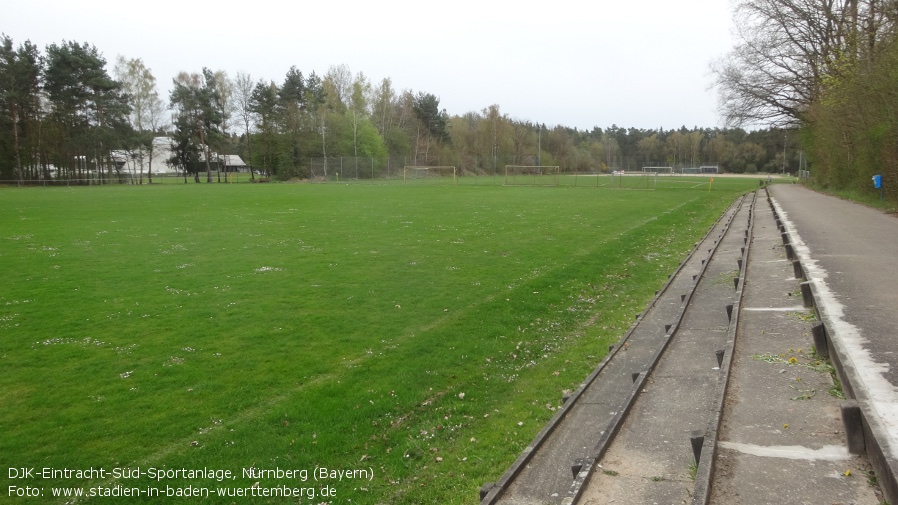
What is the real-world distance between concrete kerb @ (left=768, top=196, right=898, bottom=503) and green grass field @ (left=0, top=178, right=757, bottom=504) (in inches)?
103

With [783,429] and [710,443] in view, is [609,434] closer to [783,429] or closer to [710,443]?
[710,443]

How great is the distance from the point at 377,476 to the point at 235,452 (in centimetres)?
132

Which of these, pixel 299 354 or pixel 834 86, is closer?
pixel 299 354

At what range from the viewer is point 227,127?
73500 millimetres

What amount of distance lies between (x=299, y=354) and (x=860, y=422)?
19.8 feet

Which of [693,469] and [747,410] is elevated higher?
[747,410]

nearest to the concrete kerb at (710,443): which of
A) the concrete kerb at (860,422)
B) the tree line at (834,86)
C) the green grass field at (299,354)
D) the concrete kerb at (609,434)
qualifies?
→ the concrete kerb at (609,434)

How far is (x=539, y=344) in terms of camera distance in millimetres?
8781

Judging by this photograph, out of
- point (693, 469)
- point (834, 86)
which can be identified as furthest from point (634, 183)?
point (693, 469)

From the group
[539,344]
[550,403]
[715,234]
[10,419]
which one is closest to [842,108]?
[715,234]

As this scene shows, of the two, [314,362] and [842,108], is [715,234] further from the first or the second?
[314,362]

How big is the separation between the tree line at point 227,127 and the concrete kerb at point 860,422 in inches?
1985

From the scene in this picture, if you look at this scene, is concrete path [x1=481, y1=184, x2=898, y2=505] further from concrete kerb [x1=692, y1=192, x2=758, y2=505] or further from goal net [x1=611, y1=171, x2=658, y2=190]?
goal net [x1=611, y1=171, x2=658, y2=190]

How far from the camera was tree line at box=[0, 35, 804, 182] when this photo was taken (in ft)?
181
